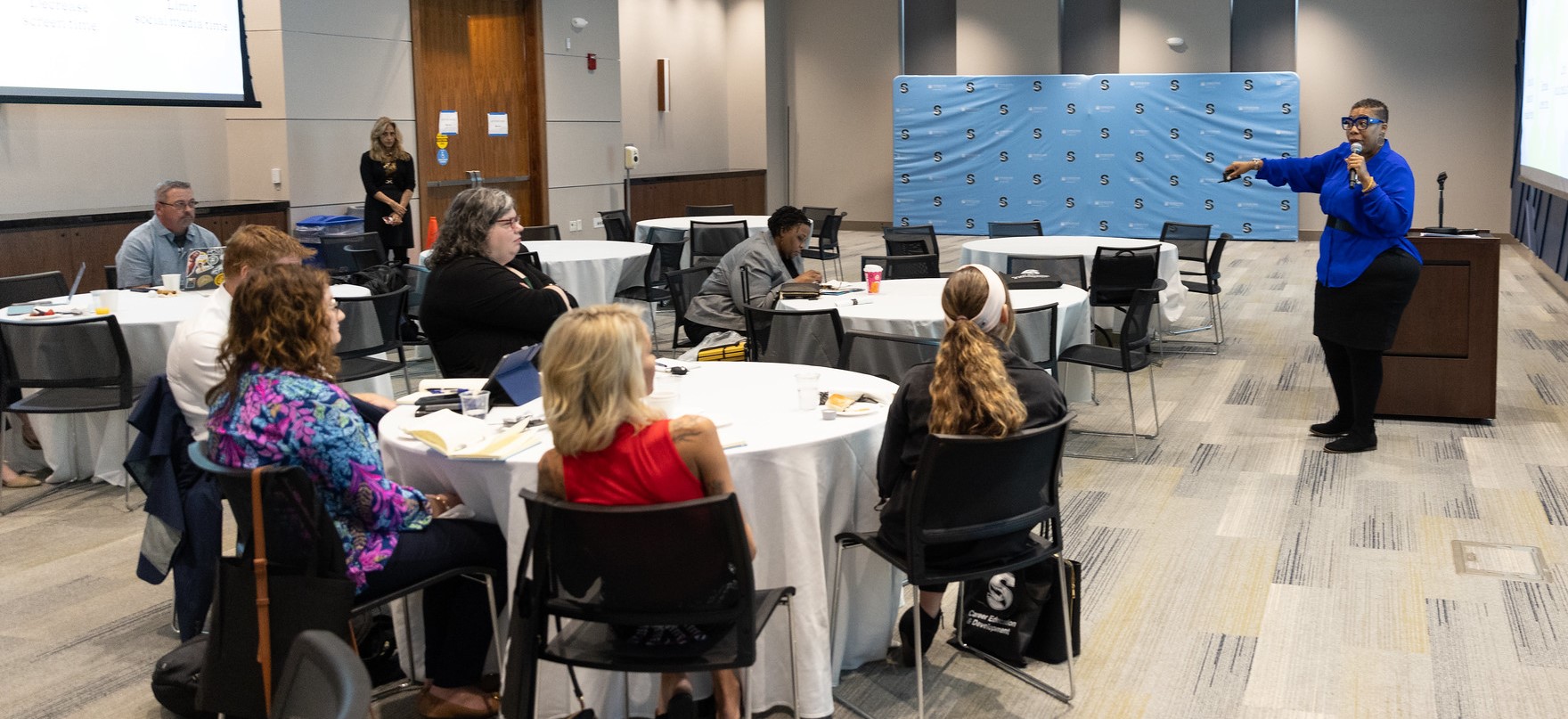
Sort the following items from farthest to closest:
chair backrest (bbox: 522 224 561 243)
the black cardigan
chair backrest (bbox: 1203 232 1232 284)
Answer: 1. chair backrest (bbox: 522 224 561 243)
2. chair backrest (bbox: 1203 232 1232 284)
3. the black cardigan

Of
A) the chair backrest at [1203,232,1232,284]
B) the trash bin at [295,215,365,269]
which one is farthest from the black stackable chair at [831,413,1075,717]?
the trash bin at [295,215,365,269]

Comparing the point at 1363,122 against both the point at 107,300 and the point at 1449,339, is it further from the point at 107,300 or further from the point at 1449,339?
the point at 107,300

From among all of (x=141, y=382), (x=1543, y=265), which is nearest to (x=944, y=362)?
(x=141, y=382)

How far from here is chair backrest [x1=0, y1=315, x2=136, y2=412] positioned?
4.98m

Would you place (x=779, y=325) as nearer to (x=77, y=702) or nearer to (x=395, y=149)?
(x=77, y=702)

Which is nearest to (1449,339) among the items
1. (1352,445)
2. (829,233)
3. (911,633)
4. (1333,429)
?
(1333,429)

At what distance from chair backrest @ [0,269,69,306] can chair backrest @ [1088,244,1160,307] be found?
17.6 ft

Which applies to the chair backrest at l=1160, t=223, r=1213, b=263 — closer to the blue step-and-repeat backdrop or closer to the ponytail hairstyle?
the ponytail hairstyle

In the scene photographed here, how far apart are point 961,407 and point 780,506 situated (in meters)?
0.48

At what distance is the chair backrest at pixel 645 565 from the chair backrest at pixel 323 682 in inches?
38.7

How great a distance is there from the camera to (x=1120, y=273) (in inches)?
292

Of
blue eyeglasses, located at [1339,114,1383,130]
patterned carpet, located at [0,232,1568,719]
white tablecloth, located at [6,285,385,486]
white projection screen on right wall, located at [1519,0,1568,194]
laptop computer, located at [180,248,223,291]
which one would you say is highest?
white projection screen on right wall, located at [1519,0,1568,194]

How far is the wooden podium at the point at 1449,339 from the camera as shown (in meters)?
6.12

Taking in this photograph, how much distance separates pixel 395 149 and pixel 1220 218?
1017cm
